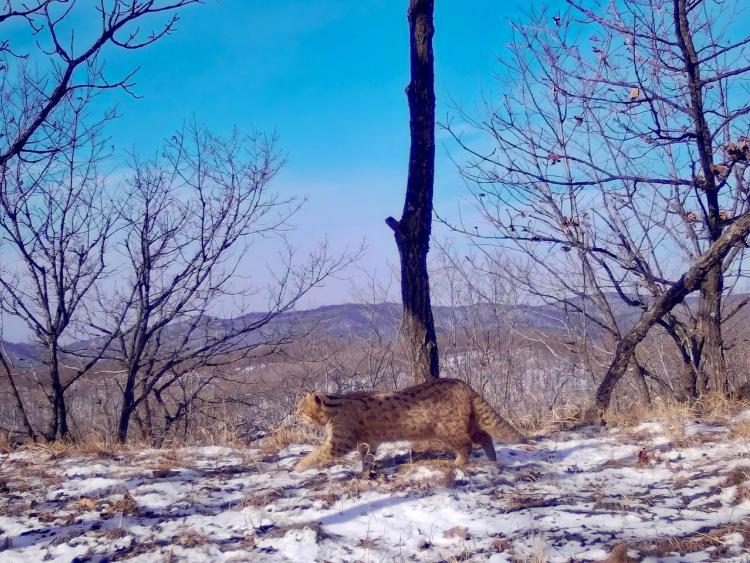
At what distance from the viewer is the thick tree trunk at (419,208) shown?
7.15 meters

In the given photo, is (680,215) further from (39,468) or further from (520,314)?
(39,468)

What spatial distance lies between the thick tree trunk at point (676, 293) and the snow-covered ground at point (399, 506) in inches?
52.5

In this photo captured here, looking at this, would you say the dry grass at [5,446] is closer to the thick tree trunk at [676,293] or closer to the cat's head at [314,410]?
the cat's head at [314,410]

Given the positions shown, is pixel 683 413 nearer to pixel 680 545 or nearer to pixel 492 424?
pixel 492 424

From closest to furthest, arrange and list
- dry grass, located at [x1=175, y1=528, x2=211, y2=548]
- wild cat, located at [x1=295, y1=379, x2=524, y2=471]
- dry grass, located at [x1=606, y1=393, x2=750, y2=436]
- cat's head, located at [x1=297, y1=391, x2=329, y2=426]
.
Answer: dry grass, located at [x1=175, y1=528, x2=211, y2=548], wild cat, located at [x1=295, y1=379, x2=524, y2=471], cat's head, located at [x1=297, y1=391, x2=329, y2=426], dry grass, located at [x1=606, y1=393, x2=750, y2=436]

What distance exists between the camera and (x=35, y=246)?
10.8 m

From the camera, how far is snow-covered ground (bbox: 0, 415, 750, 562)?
12.9ft

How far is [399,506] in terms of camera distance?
4625mm

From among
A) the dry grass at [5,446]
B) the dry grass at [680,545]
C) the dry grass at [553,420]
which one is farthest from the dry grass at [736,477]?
the dry grass at [5,446]

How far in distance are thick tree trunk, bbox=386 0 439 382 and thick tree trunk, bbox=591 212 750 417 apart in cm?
198

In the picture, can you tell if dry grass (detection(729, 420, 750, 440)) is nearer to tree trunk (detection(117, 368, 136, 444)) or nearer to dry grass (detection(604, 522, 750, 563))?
dry grass (detection(604, 522, 750, 563))

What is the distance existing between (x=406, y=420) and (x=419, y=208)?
8.52 feet

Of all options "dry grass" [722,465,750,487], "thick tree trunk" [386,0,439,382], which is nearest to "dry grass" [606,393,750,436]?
"dry grass" [722,465,750,487]

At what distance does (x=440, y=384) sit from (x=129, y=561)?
9.64 feet
